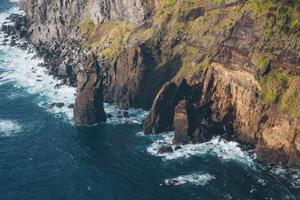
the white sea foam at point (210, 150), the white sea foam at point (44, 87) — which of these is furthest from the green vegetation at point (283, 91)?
the white sea foam at point (44, 87)

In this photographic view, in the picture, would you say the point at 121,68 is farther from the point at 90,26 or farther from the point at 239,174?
the point at 239,174

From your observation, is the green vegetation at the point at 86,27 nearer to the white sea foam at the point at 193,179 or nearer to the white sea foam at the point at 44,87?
the white sea foam at the point at 44,87

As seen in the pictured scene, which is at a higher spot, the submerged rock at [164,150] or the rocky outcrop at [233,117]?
the rocky outcrop at [233,117]

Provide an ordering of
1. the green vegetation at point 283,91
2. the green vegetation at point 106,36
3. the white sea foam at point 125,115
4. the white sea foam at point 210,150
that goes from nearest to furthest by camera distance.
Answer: the green vegetation at point 283,91 < the white sea foam at point 210,150 < the white sea foam at point 125,115 < the green vegetation at point 106,36

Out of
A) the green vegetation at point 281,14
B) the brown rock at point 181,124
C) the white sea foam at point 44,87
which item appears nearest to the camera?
the green vegetation at point 281,14

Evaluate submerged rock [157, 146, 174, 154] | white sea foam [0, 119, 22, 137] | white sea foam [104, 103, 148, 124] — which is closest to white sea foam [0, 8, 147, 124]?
white sea foam [104, 103, 148, 124]

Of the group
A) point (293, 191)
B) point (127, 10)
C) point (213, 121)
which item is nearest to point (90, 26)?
point (127, 10)
